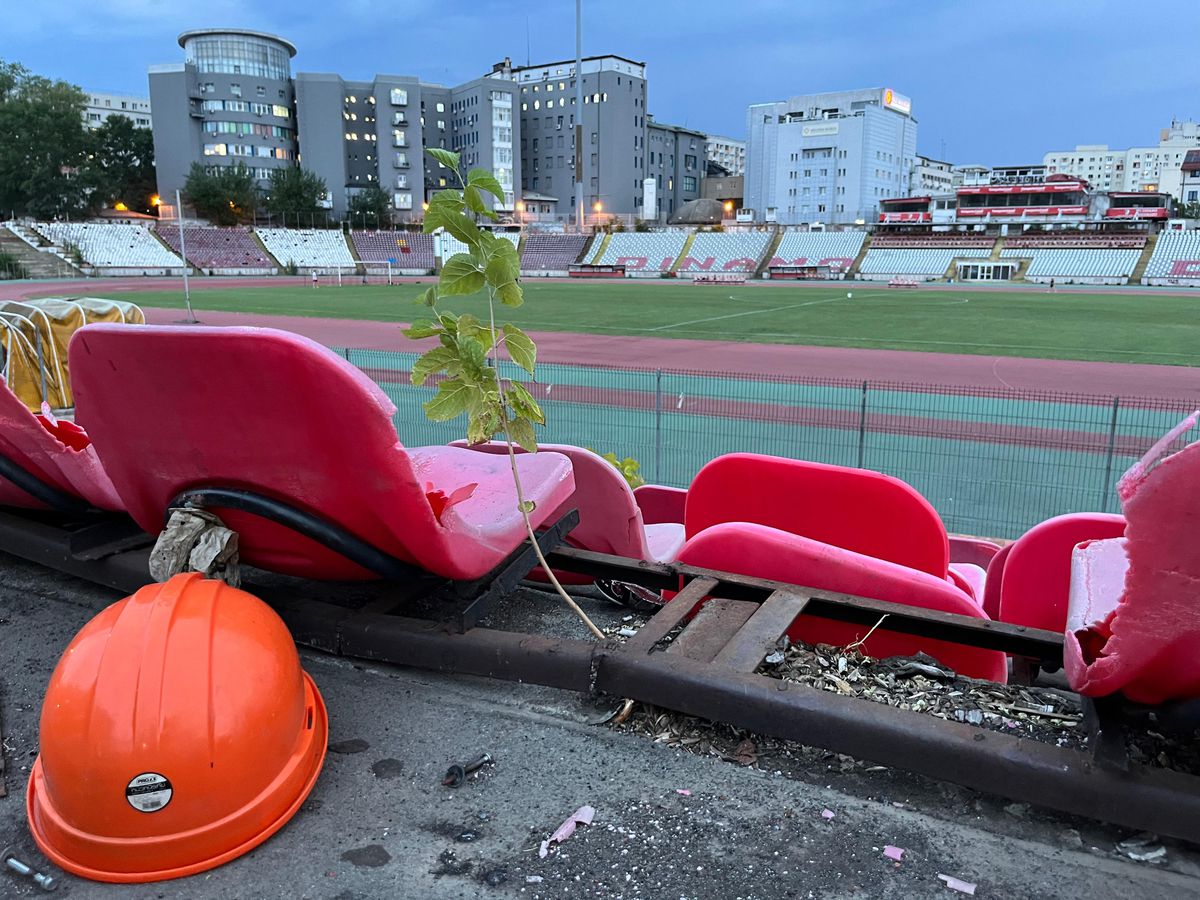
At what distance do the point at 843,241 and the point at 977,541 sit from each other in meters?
74.7

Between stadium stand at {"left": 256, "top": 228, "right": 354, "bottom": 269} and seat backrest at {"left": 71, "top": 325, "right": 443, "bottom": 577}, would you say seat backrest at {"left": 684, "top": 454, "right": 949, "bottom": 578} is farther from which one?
stadium stand at {"left": 256, "top": 228, "right": 354, "bottom": 269}

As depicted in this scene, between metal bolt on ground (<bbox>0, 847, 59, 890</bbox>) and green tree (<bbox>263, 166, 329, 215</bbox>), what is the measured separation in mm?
97493

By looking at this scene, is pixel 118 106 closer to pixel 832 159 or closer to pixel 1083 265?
pixel 832 159

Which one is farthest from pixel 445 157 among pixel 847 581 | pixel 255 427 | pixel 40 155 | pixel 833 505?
pixel 40 155

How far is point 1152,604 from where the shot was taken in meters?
2.10

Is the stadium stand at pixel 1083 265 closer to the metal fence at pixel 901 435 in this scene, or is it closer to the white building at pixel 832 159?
the white building at pixel 832 159

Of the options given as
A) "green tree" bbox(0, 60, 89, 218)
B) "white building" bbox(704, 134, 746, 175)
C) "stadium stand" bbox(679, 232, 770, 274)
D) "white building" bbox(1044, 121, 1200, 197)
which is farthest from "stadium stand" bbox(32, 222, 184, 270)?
"white building" bbox(1044, 121, 1200, 197)

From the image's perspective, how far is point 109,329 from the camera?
274 cm

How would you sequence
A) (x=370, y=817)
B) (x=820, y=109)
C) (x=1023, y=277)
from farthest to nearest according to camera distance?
(x=820, y=109), (x=1023, y=277), (x=370, y=817)

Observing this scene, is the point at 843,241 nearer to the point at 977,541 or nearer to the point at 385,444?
the point at 977,541

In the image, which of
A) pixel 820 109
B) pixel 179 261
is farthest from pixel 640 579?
pixel 820 109

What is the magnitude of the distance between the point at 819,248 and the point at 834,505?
76.3 metres

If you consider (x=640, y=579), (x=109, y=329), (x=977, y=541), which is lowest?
(x=977, y=541)

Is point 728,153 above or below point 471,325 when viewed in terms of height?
above
